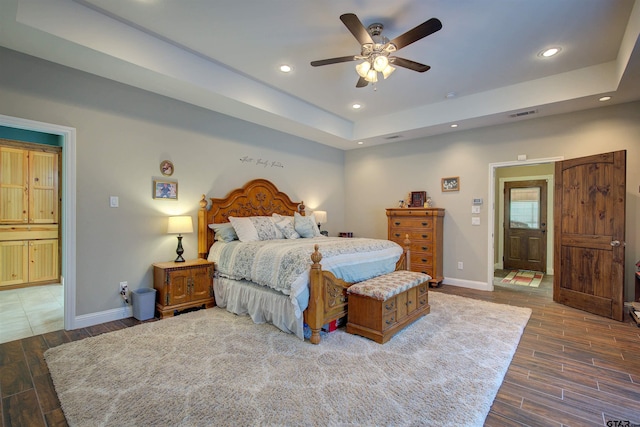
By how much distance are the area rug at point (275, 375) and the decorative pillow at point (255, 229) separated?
1199 millimetres

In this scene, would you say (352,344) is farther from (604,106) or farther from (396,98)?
(604,106)

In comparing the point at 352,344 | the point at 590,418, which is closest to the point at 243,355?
the point at 352,344

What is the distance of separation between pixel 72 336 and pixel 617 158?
659cm

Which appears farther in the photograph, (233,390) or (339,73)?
(339,73)

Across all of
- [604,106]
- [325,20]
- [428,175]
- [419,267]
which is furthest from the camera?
[428,175]

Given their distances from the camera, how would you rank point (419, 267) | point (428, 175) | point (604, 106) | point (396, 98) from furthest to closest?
point (428, 175) < point (419, 267) < point (396, 98) < point (604, 106)

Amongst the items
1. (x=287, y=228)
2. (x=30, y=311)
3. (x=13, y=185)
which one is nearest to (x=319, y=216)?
(x=287, y=228)

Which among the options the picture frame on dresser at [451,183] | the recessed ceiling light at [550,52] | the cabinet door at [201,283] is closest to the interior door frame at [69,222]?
the cabinet door at [201,283]

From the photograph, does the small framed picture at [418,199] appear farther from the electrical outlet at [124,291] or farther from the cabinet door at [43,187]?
the cabinet door at [43,187]

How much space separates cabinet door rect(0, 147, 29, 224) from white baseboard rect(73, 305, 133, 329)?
10.0 feet

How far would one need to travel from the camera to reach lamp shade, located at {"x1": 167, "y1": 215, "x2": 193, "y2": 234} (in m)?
3.76

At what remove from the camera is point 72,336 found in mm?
3027

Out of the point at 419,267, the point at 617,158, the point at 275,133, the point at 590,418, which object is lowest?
the point at 590,418

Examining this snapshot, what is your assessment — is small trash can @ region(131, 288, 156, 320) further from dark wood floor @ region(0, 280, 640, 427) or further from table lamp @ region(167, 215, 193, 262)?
table lamp @ region(167, 215, 193, 262)
